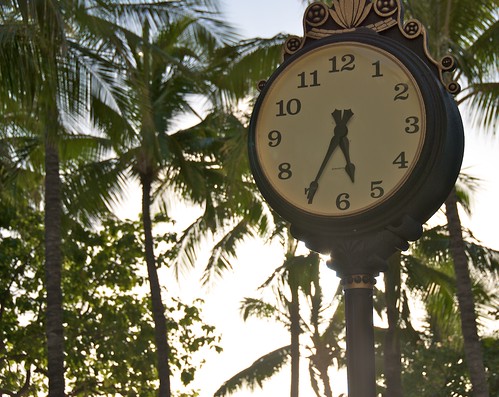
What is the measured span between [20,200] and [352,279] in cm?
1882

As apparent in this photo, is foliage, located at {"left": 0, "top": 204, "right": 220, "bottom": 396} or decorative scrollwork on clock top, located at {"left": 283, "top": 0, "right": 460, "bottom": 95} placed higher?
foliage, located at {"left": 0, "top": 204, "right": 220, "bottom": 396}

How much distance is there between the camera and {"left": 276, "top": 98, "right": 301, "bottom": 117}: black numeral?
3.83 meters

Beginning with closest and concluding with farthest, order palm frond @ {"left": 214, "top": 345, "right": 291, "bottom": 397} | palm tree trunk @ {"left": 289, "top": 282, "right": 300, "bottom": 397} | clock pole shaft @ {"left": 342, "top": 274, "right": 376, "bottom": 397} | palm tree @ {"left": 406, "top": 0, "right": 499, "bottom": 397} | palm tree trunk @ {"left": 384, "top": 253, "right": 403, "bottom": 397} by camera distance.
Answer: clock pole shaft @ {"left": 342, "top": 274, "right": 376, "bottom": 397} → palm tree @ {"left": 406, "top": 0, "right": 499, "bottom": 397} → palm tree trunk @ {"left": 384, "top": 253, "right": 403, "bottom": 397} → palm tree trunk @ {"left": 289, "top": 282, "right": 300, "bottom": 397} → palm frond @ {"left": 214, "top": 345, "right": 291, "bottom": 397}

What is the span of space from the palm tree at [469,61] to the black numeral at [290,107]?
11378mm

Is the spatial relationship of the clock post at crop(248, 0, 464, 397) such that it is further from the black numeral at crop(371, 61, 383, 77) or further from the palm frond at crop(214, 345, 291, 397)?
the palm frond at crop(214, 345, 291, 397)

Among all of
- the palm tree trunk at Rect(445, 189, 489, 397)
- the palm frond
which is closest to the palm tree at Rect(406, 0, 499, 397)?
the palm tree trunk at Rect(445, 189, 489, 397)

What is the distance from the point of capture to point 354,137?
3709mm

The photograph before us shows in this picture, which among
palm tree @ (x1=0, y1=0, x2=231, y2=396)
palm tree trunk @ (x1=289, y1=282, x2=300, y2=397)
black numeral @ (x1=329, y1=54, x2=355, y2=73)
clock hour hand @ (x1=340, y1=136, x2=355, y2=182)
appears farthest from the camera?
palm tree trunk @ (x1=289, y1=282, x2=300, y2=397)

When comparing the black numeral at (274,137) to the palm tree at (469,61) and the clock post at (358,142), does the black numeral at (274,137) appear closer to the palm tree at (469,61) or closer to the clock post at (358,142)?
the clock post at (358,142)

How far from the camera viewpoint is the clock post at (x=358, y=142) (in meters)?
3.59

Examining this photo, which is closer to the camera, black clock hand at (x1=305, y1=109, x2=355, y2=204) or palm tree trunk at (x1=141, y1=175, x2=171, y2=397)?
black clock hand at (x1=305, y1=109, x2=355, y2=204)

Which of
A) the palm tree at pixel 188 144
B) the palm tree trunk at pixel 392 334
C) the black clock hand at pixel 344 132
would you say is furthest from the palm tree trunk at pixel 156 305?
the black clock hand at pixel 344 132

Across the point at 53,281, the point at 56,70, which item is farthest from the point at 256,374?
the point at 56,70

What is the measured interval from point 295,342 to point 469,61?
15255 millimetres
